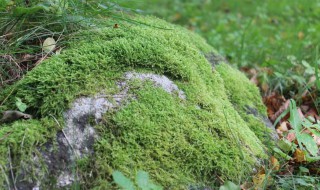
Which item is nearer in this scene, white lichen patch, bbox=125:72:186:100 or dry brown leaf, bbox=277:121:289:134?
white lichen patch, bbox=125:72:186:100

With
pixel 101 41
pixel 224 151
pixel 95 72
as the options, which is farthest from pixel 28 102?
pixel 224 151

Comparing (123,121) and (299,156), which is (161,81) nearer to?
(123,121)

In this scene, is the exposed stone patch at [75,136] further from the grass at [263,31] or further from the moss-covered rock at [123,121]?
the grass at [263,31]

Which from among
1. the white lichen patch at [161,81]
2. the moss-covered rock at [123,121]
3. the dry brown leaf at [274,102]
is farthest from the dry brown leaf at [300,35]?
the white lichen patch at [161,81]

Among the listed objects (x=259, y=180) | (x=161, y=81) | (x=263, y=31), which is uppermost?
(x=161, y=81)

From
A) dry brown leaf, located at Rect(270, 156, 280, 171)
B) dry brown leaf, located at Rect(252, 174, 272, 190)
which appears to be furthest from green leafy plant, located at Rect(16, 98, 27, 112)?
dry brown leaf, located at Rect(270, 156, 280, 171)

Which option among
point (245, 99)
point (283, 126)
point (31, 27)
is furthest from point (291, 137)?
point (31, 27)

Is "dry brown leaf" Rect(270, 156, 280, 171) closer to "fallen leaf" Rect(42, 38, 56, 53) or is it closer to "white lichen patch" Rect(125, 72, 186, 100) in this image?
"white lichen patch" Rect(125, 72, 186, 100)

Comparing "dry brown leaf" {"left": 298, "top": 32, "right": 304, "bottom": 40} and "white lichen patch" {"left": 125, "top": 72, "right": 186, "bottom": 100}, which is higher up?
"white lichen patch" {"left": 125, "top": 72, "right": 186, "bottom": 100}
